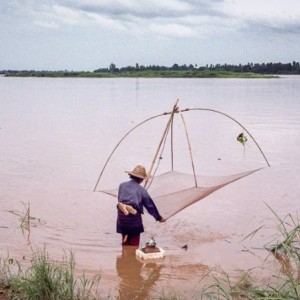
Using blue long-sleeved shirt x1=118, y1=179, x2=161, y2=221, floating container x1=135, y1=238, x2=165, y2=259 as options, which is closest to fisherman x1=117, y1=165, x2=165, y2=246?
blue long-sleeved shirt x1=118, y1=179, x2=161, y2=221

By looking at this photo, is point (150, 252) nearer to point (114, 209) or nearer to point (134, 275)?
point (134, 275)

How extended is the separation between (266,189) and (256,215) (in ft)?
5.06

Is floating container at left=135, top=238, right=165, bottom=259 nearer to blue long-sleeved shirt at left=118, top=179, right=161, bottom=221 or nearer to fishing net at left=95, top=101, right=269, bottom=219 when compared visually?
blue long-sleeved shirt at left=118, top=179, right=161, bottom=221

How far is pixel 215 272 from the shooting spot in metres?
4.96

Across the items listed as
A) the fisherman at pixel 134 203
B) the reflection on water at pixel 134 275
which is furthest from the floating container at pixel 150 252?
the fisherman at pixel 134 203

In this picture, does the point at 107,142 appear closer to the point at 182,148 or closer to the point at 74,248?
the point at 182,148

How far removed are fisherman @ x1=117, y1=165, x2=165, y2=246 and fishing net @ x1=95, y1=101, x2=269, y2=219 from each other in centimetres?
30

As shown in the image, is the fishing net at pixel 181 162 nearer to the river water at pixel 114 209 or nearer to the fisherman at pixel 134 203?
the river water at pixel 114 209

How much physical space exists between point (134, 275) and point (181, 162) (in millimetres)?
6164

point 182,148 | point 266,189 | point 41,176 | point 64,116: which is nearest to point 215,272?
point 266,189

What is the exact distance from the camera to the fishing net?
571cm

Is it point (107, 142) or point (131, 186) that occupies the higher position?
point (131, 186)

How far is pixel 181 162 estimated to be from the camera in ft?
35.9

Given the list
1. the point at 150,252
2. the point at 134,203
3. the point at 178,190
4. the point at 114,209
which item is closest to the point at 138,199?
the point at 134,203
